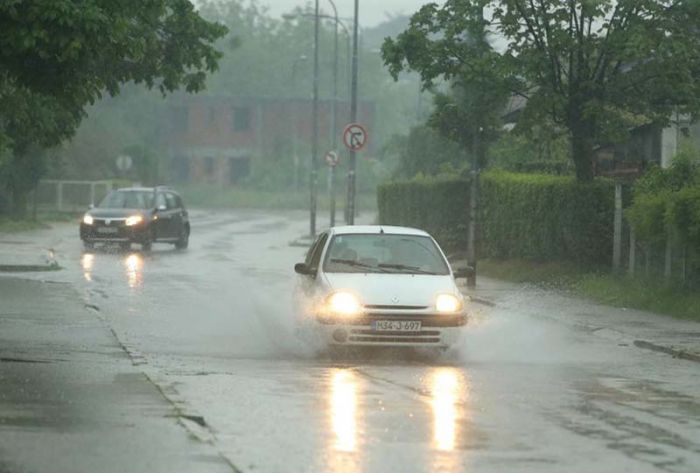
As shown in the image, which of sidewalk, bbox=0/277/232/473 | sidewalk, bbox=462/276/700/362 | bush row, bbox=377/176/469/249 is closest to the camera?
sidewalk, bbox=0/277/232/473

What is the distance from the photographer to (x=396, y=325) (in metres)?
17.8

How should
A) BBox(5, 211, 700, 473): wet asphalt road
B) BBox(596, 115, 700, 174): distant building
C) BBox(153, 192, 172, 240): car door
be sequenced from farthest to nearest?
BBox(153, 192, 172, 240): car door < BBox(596, 115, 700, 174): distant building < BBox(5, 211, 700, 473): wet asphalt road

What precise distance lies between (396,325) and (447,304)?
2.15 feet

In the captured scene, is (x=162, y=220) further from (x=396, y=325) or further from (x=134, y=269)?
(x=396, y=325)

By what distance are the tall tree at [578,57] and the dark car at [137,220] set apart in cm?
1239

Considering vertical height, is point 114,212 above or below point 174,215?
above

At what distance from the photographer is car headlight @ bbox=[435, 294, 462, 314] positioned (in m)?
18.1

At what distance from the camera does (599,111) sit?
31953 mm

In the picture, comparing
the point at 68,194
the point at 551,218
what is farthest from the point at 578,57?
the point at 68,194

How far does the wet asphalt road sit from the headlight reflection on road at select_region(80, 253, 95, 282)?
513cm

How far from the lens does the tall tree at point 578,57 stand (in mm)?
31594

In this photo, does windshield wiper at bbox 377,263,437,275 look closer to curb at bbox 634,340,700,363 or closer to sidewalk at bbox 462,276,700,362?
curb at bbox 634,340,700,363

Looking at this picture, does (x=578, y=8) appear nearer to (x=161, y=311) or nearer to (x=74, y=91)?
(x=161, y=311)

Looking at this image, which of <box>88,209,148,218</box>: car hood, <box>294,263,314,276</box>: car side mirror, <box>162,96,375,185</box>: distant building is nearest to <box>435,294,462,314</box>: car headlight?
<box>294,263,314,276</box>: car side mirror
